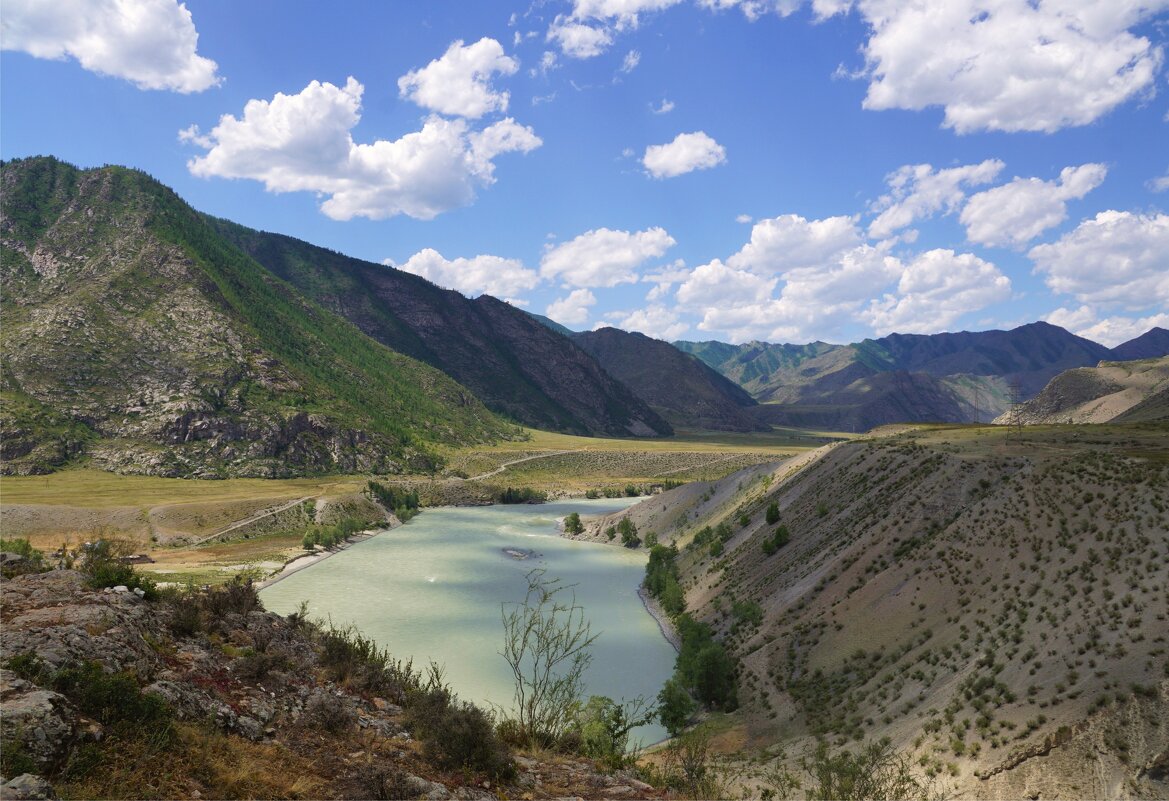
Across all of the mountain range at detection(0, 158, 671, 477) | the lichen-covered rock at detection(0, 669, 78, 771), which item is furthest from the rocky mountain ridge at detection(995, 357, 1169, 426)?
the lichen-covered rock at detection(0, 669, 78, 771)

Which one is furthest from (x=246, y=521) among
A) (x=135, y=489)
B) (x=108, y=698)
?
(x=108, y=698)

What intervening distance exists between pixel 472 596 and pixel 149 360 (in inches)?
4541

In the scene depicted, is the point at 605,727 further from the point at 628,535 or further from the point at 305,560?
the point at 628,535

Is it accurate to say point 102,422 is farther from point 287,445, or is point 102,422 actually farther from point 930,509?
point 930,509

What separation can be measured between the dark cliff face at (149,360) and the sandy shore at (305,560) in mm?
44352

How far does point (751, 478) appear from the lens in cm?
8688

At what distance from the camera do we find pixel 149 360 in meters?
140

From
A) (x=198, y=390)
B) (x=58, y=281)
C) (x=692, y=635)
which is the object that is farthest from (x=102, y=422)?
(x=692, y=635)

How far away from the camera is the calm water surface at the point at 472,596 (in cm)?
4481

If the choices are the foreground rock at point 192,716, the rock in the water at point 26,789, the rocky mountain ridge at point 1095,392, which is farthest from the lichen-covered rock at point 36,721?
the rocky mountain ridge at point 1095,392

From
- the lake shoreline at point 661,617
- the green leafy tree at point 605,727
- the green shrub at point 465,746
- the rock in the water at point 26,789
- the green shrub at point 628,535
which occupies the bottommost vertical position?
the lake shoreline at point 661,617

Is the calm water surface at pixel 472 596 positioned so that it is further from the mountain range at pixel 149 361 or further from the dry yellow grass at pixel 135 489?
the mountain range at pixel 149 361

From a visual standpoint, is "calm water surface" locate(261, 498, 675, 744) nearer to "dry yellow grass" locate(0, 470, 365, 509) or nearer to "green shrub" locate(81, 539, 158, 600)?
"green shrub" locate(81, 539, 158, 600)

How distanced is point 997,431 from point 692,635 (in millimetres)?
37281
